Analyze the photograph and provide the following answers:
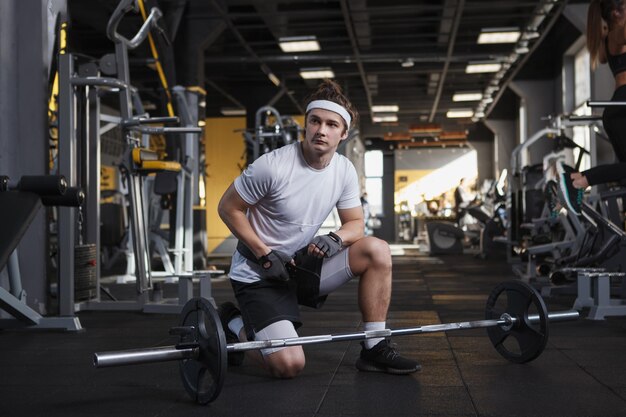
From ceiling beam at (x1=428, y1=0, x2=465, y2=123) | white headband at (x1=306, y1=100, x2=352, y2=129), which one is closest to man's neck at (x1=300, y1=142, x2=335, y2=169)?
white headband at (x1=306, y1=100, x2=352, y2=129)

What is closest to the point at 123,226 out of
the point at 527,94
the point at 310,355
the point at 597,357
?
the point at 310,355

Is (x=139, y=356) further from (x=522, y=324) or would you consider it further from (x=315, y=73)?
(x=315, y=73)

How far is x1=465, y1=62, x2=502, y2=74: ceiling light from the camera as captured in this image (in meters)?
13.0

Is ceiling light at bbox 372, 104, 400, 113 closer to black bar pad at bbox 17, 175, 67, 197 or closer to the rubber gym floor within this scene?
the rubber gym floor

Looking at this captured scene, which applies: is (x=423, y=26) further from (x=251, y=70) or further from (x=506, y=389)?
(x=506, y=389)

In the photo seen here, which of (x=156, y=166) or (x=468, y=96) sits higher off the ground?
(x=468, y=96)

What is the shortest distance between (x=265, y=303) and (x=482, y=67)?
38.2 feet

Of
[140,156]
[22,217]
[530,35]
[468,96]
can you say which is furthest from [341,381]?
[468,96]

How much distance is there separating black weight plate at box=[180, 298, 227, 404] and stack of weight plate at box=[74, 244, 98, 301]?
6.80 ft

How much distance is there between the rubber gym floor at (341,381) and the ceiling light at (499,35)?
7791 millimetres

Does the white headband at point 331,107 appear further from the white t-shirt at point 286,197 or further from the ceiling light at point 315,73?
the ceiling light at point 315,73

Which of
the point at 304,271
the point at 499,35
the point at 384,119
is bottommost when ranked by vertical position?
the point at 304,271

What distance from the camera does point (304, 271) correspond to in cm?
248

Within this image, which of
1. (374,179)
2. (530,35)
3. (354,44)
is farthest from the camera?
(374,179)
